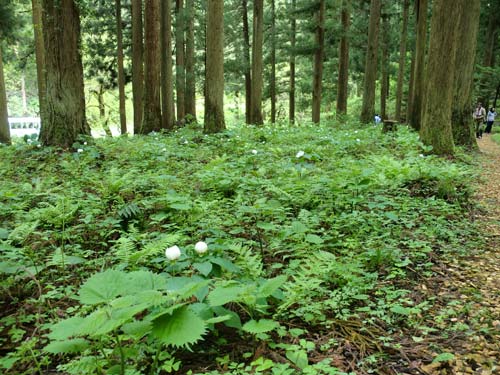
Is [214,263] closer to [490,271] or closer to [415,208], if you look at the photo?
[490,271]

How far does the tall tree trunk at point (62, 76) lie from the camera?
7.61 metres

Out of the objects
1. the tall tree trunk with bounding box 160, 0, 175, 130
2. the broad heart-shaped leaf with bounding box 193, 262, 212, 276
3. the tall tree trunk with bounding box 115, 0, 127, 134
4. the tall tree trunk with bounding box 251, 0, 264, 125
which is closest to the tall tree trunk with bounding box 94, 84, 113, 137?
the tall tree trunk with bounding box 115, 0, 127, 134

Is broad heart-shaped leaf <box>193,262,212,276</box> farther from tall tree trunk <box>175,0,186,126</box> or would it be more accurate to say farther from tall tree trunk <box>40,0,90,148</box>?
tall tree trunk <box>175,0,186,126</box>

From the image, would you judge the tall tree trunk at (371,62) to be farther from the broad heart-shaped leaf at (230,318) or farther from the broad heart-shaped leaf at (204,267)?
the broad heart-shaped leaf at (230,318)

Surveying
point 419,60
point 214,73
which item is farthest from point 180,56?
point 419,60

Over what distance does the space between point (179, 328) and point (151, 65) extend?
444 inches

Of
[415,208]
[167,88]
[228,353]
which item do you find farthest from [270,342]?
[167,88]

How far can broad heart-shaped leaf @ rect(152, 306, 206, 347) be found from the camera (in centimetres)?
163

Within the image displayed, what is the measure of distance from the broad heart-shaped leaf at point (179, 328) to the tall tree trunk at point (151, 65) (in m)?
11.1

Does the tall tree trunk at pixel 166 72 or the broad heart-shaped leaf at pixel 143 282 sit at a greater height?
the tall tree trunk at pixel 166 72

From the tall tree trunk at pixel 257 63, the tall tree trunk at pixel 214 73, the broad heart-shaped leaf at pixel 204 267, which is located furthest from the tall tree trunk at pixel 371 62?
the broad heart-shaped leaf at pixel 204 267

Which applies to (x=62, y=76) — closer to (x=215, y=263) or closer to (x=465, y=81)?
(x=215, y=263)

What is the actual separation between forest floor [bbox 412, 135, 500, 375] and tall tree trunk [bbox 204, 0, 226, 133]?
7822 millimetres

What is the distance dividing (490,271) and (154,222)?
317cm
